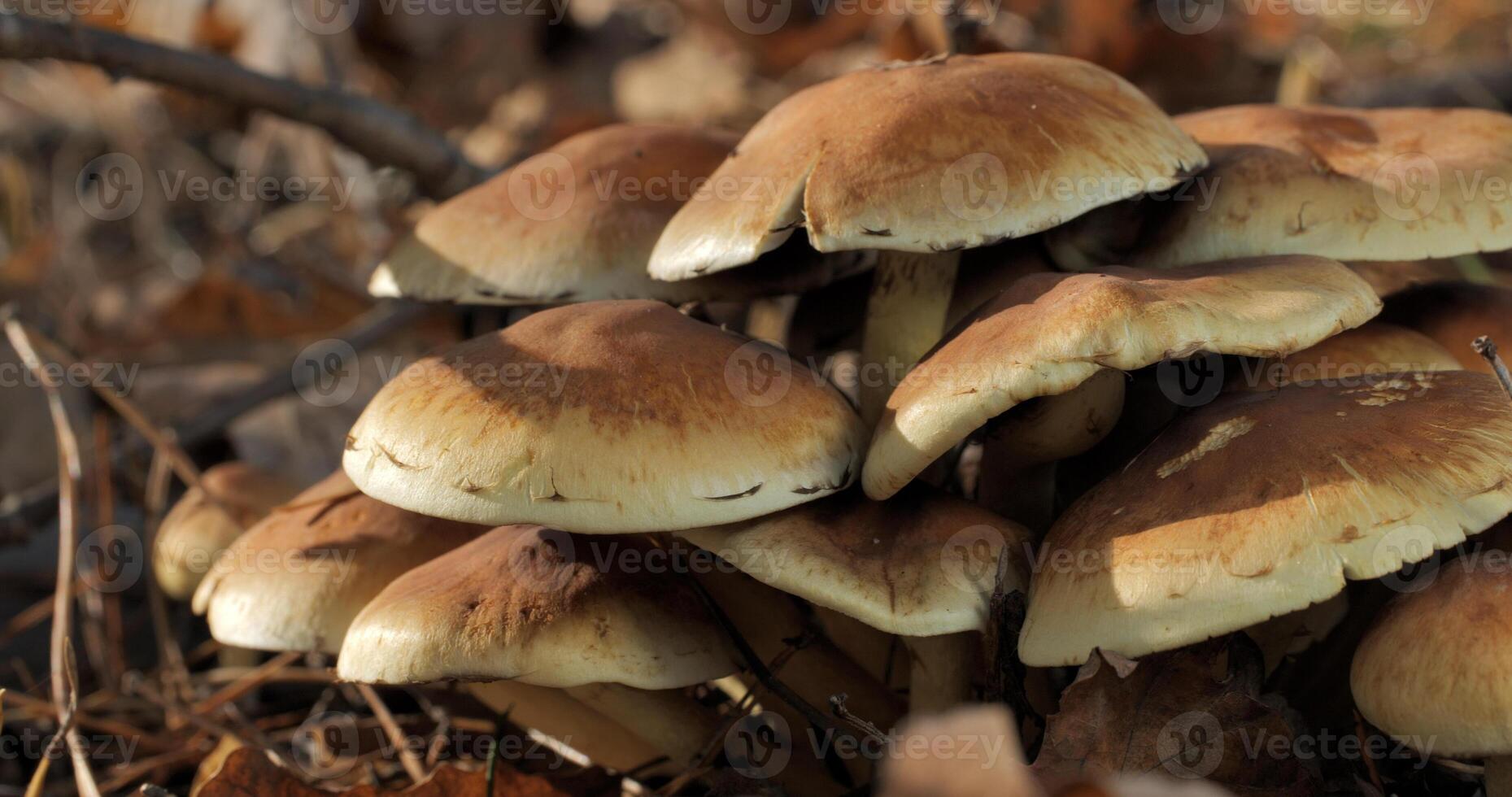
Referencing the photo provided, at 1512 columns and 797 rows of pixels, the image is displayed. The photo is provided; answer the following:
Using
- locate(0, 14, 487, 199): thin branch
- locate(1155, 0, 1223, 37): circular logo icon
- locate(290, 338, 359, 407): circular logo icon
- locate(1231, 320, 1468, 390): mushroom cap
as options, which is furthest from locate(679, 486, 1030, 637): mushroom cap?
locate(1155, 0, 1223, 37): circular logo icon

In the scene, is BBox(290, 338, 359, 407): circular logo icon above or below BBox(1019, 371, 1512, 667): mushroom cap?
below

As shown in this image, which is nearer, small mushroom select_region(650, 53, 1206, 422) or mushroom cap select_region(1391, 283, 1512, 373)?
small mushroom select_region(650, 53, 1206, 422)

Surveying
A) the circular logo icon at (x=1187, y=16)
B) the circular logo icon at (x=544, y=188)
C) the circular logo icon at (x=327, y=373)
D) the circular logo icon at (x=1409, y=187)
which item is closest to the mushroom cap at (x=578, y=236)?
the circular logo icon at (x=544, y=188)

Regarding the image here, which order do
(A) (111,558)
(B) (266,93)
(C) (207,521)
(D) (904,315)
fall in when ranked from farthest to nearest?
(A) (111,558) < (B) (266,93) < (C) (207,521) < (D) (904,315)

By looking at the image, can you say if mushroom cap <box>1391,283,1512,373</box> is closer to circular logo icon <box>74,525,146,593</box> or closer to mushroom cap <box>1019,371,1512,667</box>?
mushroom cap <box>1019,371,1512,667</box>

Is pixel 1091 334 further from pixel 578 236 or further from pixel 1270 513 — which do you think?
pixel 578 236

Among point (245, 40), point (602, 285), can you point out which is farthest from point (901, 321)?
point (245, 40)

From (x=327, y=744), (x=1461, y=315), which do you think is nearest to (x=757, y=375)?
(x=1461, y=315)
